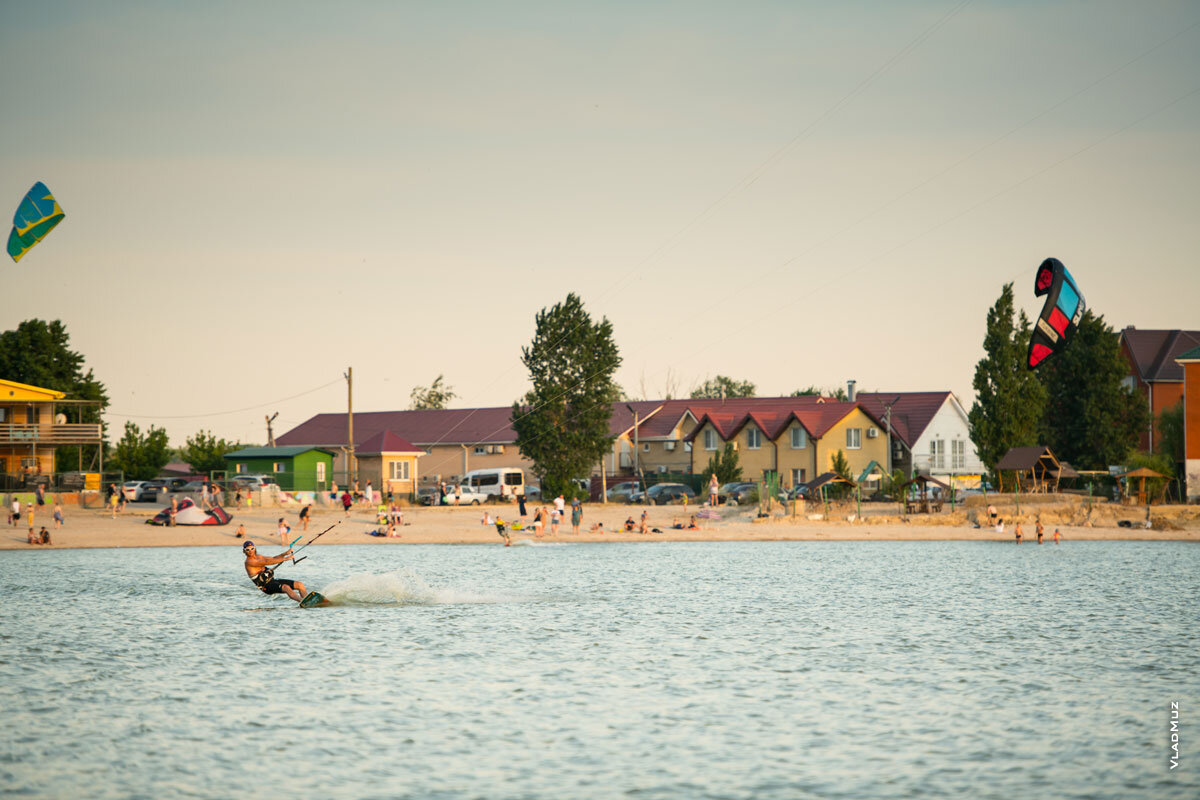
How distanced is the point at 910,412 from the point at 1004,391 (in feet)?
76.4

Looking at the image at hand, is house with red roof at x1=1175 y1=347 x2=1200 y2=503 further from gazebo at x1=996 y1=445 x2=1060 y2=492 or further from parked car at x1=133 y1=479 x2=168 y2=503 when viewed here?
parked car at x1=133 y1=479 x2=168 y2=503

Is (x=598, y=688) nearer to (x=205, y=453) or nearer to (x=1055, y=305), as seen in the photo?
(x=1055, y=305)

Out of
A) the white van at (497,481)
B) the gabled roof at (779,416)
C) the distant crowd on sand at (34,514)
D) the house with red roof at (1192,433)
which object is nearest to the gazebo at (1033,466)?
the house with red roof at (1192,433)

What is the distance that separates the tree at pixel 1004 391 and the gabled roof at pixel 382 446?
38201 millimetres

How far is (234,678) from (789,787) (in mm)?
10995

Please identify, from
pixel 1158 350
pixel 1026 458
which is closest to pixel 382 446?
pixel 1026 458

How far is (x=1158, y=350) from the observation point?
85.1m

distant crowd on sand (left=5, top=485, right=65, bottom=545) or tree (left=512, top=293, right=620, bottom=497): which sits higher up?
tree (left=512, top=293, right=620, bottom=497)

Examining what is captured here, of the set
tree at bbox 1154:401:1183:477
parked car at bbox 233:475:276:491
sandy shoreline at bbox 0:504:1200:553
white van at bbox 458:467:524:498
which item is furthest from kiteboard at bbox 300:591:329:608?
tree at bbox 1154:401:1183:477

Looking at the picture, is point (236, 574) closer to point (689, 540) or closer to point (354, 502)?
point (689, 540)

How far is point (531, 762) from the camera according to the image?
15094 millimetres

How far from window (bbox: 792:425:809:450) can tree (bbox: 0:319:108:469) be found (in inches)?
1909

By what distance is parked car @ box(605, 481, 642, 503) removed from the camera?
3093 inches

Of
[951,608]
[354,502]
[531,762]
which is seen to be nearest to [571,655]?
[531,762]
